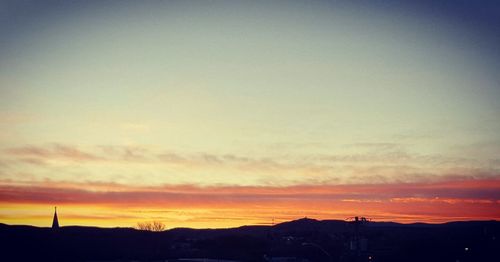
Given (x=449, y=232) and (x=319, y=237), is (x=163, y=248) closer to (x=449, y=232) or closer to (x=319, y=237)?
(x=319, y=237)

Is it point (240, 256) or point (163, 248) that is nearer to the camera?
point (240, 256)

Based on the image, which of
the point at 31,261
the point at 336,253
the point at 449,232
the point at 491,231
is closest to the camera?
the point at 31,261

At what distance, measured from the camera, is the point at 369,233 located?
116500 millimetres

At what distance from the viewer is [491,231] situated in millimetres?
98875

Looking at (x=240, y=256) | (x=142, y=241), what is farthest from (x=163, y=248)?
(x=240, y=256)

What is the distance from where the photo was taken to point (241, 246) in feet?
308

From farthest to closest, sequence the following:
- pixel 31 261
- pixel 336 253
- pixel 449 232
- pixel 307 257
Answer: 1. pixel 449 232
2. pixel 336 253
3. pixel 307 257
4. pixel 31 261

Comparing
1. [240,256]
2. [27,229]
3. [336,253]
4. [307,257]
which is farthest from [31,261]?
[336,253]

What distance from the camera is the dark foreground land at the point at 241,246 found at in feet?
251

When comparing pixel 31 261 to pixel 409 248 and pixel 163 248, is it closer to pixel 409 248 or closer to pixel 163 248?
pixel 163 248

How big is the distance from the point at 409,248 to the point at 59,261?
39.0 meters

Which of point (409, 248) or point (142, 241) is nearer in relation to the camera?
point (409, 248)

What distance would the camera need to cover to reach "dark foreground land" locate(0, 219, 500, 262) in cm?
7644

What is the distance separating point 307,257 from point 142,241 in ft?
98.9
